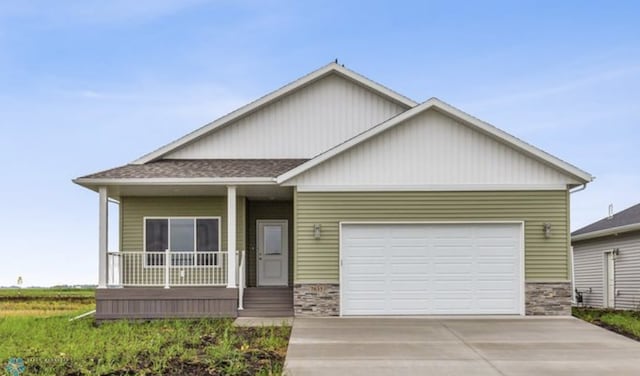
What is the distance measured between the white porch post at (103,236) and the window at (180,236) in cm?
229

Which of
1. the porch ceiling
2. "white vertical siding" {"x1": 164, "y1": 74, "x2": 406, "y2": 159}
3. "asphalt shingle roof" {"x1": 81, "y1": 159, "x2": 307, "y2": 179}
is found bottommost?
the porch ceiling

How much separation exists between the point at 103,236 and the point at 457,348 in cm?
878

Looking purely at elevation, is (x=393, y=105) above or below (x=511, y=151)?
above

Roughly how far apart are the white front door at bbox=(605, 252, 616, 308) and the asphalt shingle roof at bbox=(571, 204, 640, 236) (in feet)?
3.50

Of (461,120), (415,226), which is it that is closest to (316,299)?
(415,226)

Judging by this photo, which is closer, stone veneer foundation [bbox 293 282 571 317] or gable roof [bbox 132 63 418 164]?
stone veneer foundation [bbox 293 282 571 317]

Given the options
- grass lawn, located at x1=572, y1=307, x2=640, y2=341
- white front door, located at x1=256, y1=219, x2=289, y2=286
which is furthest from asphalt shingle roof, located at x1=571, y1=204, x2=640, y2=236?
white front door, located at x1=256, y1=219, x2=289, y2=286

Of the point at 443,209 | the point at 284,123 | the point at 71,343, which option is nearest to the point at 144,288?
the point at 71,343

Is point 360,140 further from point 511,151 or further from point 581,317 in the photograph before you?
point 581,317

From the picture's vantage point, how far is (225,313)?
1645 cm

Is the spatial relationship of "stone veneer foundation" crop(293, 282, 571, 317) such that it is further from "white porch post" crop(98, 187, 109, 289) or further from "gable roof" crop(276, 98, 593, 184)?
"white porch post" crop(98, 187, 109, 289)

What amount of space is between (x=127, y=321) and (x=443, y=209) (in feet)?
24.7

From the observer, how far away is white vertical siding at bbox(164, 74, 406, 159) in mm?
19656

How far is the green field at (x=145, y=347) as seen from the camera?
10227mm
